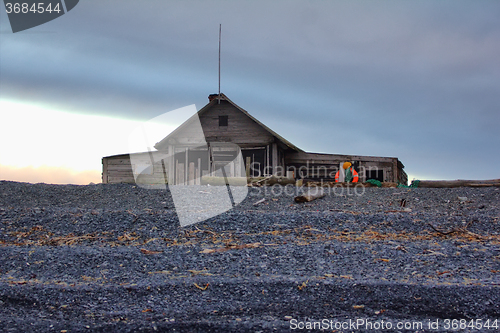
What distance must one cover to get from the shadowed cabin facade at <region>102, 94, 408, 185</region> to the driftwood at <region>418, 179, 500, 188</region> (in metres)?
8.06

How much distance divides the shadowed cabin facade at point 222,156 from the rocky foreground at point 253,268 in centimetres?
996

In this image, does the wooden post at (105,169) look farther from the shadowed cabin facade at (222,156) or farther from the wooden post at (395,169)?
the wooden post at (395,169)

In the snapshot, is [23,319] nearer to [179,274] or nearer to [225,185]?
[179,274]

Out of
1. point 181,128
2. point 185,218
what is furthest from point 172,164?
point 185,218

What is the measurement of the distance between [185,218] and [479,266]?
22.9 ft

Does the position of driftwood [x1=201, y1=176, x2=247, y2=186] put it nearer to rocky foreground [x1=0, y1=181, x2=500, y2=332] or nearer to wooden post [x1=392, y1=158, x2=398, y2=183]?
rocky foreground [x1=0, y1=181, x2=500, y2=332]

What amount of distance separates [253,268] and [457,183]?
12330 millimetres

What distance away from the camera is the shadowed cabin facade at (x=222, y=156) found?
23.3 metres

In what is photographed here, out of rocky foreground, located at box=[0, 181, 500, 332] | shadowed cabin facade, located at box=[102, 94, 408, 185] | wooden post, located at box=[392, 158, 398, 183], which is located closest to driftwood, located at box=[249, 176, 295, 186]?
rocky foreground, located at box=[0, 181, 500, 332]

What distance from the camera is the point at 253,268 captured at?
7414mm

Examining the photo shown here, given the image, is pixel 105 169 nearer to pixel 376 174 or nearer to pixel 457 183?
pixel 376 174

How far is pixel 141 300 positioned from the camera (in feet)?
20.0

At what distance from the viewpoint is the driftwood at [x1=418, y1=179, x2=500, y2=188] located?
1591 cm

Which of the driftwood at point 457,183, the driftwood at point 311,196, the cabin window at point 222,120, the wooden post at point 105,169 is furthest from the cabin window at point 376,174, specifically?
the wooden post at point 105,169
